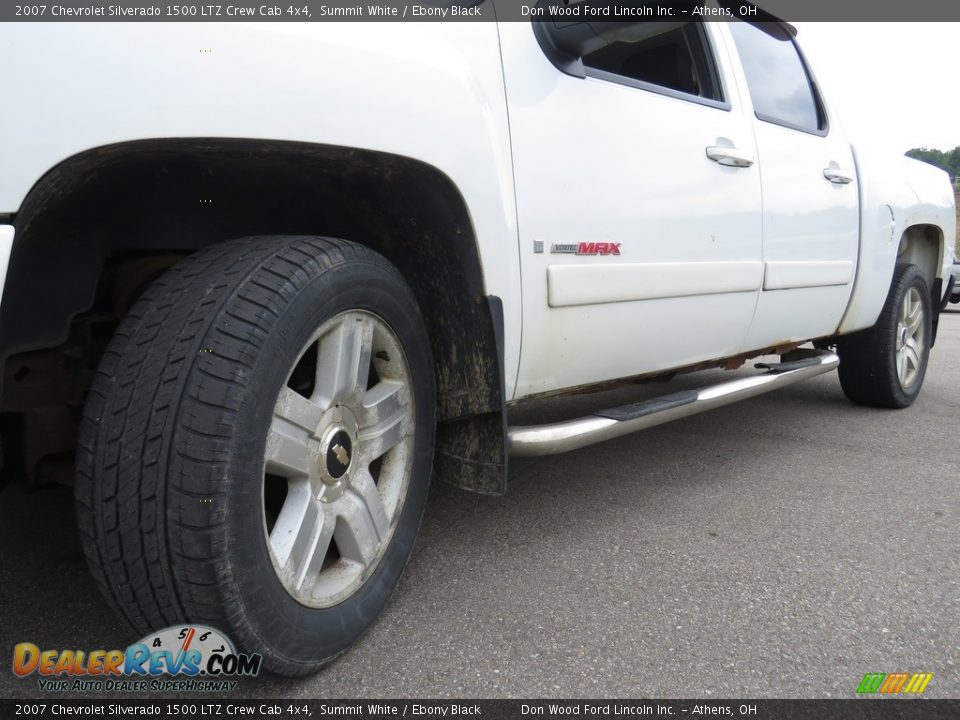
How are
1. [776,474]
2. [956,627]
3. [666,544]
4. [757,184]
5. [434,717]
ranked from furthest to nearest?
[776,474]
[757,184]
[666,544]
[956,627]
[434,717]

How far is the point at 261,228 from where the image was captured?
1.66m

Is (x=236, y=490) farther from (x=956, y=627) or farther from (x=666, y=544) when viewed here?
(x=956, y=627)

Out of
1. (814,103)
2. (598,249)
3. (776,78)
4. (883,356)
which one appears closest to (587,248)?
(598,249)

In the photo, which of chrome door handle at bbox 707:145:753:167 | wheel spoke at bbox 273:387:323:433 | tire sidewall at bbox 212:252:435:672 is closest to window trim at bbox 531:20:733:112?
chrome door handle at bbox 707:145:753:167

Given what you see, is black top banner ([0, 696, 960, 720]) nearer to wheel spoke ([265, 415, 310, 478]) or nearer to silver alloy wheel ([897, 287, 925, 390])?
wheel spoke ([265, 415, 310, 478])

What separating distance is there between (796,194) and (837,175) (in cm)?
45

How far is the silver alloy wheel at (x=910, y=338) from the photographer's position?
3943mm

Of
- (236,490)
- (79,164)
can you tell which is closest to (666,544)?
(236,490)

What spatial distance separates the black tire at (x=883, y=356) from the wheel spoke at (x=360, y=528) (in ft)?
10.7

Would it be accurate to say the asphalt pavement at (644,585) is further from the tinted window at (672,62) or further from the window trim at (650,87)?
the tinted window at (672,62)

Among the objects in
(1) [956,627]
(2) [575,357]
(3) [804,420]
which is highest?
(2) [575,357]

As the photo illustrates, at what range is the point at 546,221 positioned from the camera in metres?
1.77

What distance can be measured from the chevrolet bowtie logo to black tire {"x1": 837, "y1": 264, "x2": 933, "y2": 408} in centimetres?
334

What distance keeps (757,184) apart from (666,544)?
4.31ft
